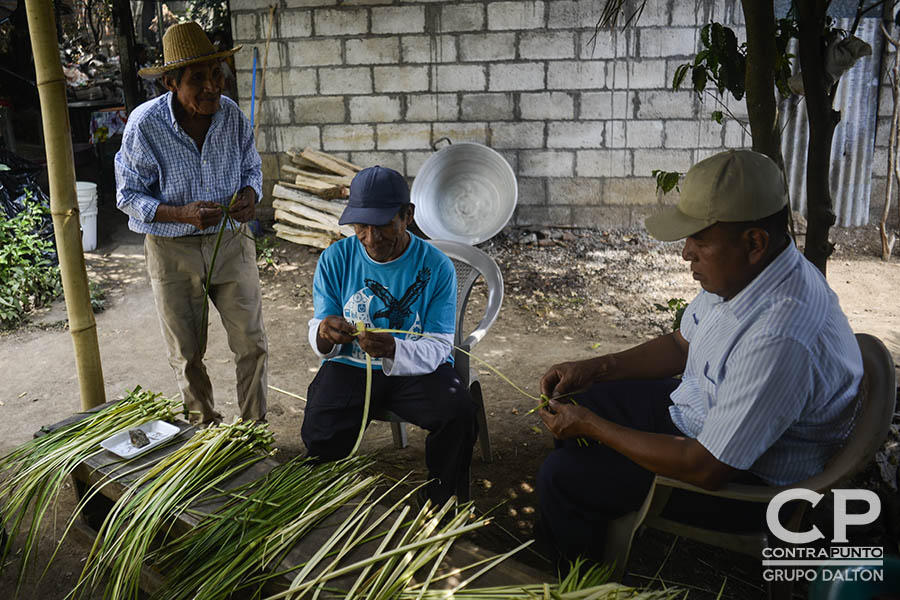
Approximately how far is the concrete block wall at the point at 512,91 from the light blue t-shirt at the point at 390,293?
478 centimetres

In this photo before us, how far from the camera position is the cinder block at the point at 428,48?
23.1ft

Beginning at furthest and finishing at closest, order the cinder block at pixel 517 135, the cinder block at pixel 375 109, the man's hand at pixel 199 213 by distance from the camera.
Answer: the cinder block at pixel 375 109, the cinder block at pixel 517 135, the man's hand at pixel 199 213

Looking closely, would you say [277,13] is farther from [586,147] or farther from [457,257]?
[457,257]

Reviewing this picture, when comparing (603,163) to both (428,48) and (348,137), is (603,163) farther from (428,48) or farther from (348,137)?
(348,137)

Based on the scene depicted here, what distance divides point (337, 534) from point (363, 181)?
1313 mm

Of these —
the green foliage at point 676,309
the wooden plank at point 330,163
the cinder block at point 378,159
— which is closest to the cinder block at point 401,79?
the cinder block at point 378,159

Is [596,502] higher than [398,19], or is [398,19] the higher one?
[398,19]

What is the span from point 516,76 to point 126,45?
4960 millimetres

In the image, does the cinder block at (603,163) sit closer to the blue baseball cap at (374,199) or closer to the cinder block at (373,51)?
the cinder block at (373,51)

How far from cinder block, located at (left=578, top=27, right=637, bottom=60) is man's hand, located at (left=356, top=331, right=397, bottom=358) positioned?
17.2 ft

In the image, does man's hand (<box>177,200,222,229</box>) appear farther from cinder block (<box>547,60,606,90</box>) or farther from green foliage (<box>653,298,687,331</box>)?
cinder block (<box>547,60,606,90</box>)

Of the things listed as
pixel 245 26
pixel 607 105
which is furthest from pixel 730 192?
pixel 245 26

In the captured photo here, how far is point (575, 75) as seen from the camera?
700 centimetres

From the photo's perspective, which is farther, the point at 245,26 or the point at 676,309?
the point at 245,26
